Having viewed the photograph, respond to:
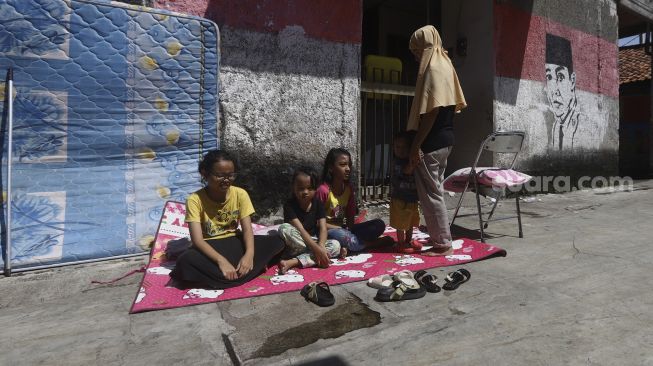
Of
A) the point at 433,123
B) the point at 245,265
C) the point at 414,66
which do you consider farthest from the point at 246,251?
the point at 414,66

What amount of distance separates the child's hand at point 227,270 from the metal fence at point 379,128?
2.93 meters

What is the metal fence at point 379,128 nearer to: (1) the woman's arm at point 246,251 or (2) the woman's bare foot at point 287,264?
(2) the woman's bare foot at point 287,264

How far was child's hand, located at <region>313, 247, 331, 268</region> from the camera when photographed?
2896 millimetres

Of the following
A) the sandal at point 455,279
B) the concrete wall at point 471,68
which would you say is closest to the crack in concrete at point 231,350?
the sandal at point 455,279

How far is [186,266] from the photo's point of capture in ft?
8.14

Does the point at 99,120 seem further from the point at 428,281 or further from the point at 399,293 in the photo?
the point at 428,281

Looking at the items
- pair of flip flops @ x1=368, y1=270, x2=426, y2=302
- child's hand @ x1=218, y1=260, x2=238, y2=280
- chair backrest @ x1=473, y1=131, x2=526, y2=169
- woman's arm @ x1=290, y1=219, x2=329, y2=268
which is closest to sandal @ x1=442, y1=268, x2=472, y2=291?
pair of flip flops @ x1=368, y1=270, x2=426, y2=302

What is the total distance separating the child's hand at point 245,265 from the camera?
8.50 feet

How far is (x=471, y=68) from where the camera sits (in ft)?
20.3

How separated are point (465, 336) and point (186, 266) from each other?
163 cm

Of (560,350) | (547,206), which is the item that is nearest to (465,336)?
(560,350)

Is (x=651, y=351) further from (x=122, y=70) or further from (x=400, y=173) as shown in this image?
(x=122, y=70)

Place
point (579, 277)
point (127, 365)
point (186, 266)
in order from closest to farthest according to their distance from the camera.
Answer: point (127, 365)
point (186, 266)
point (579, 277)

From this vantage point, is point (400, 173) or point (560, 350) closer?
point (560, 350)
